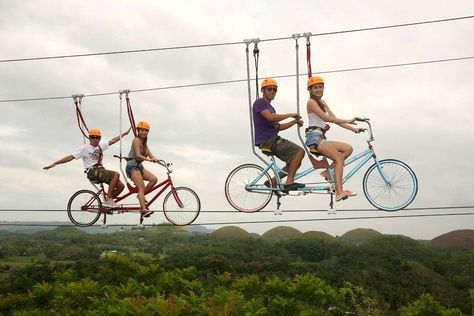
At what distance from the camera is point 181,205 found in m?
13.1

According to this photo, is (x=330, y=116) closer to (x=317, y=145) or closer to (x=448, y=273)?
(x=317, y=145)

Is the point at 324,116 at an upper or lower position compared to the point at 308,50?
lower

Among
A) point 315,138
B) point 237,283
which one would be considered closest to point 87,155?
point 315,138

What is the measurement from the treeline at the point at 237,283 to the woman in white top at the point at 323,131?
3.34 meters

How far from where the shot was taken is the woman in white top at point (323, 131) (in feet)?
34.8

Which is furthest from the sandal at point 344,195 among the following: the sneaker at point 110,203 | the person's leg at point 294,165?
the sneaker at point 110,203

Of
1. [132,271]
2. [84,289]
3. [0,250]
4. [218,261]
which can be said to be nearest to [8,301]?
[84,289]

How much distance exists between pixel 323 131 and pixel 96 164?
19.3ft

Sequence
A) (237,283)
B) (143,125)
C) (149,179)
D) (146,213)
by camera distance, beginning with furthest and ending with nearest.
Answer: (237,283), (149,179), (146,213), (143,125)

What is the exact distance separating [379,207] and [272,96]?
3.29 metres

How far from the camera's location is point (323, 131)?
10938 millimetres

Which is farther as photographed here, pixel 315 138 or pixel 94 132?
pixel 94 132

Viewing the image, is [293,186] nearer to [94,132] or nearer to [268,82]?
[268,82]

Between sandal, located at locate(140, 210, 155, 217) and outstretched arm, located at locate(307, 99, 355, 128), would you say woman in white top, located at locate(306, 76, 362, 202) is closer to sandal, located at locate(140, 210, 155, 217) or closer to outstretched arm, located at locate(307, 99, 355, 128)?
outstretched arm, located at locate(307, 99, 355, 128)
